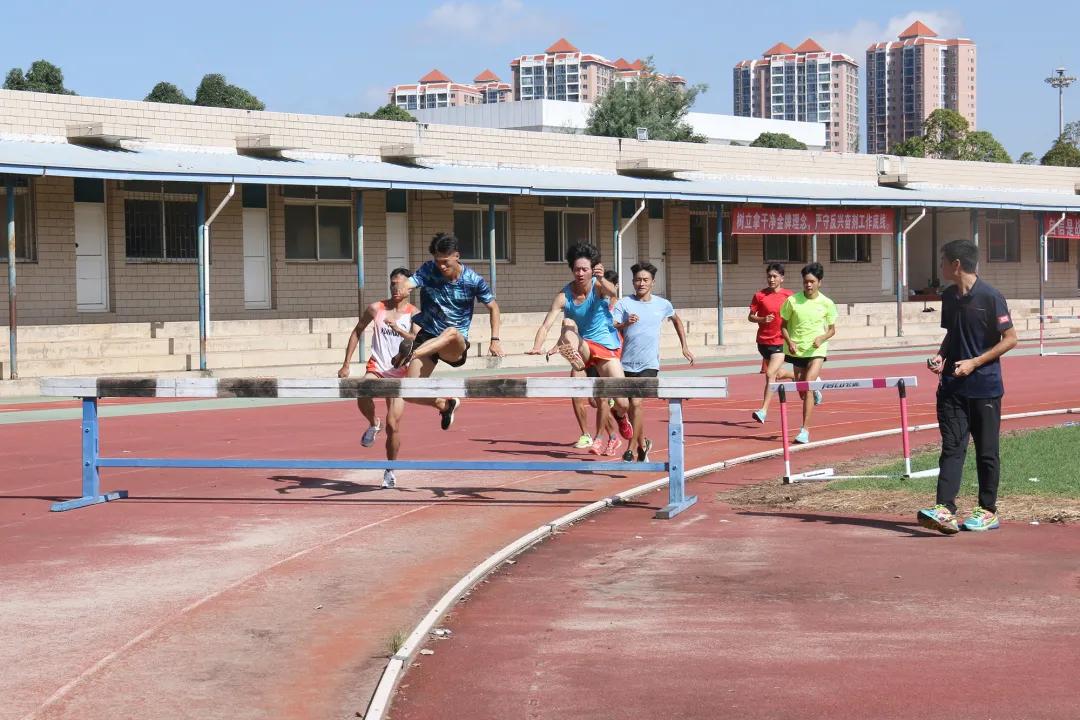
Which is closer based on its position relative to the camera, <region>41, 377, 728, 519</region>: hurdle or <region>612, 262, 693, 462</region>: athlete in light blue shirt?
<region>41, 377, 728, 519</region>: hurdle

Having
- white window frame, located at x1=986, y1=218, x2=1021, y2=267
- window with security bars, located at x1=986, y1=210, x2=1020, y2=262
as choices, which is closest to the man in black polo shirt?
window with security bars, located at x1=986, y1=210, x2=1020, y2=262

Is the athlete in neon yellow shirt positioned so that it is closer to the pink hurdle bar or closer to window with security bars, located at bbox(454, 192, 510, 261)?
the pink hurdle bar

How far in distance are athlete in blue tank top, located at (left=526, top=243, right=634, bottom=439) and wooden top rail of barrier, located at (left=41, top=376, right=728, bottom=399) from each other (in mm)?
2378

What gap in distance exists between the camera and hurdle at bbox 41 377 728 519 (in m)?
10.5

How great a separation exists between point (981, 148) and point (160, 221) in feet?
262

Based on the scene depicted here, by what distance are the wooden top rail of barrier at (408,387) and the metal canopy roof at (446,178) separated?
1290cm

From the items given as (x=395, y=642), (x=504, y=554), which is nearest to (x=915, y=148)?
(x=504, y=554)

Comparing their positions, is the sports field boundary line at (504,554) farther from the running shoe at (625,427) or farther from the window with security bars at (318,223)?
the window with security bars at (318,223)

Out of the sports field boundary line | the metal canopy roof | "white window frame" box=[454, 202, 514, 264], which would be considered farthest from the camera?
"white window frame" box=[454, 202, 514, 264]

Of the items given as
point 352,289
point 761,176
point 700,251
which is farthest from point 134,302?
point 761,176

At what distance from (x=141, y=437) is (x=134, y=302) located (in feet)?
42.1

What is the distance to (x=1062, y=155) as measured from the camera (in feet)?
322

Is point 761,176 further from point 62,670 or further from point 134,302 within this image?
point 62,670

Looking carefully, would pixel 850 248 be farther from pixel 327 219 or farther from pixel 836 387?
pixel 836 387
